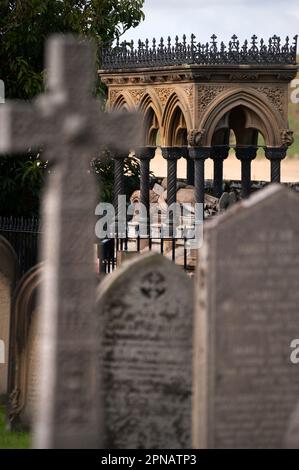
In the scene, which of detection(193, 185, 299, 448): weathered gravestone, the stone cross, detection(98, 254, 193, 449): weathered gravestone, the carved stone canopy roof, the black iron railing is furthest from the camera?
the carved stone canopy roof

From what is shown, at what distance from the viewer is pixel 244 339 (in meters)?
11.8

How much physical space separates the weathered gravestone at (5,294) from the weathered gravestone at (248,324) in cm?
443

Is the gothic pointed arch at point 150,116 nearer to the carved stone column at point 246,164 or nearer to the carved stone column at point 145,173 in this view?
the carved stone column at point 145,173

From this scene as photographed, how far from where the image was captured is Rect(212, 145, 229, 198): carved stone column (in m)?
25.8

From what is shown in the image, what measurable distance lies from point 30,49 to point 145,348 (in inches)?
620

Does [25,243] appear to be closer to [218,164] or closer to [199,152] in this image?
[199,152]

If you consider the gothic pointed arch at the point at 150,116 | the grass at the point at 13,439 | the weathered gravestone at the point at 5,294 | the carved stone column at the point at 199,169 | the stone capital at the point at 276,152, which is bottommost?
the grass at the point at 13,439

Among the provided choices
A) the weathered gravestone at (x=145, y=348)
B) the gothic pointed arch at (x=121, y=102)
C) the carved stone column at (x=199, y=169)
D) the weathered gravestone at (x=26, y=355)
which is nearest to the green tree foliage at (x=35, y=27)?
the gothic pointed arch at (x=121, y=102)

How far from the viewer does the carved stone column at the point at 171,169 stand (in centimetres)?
2348

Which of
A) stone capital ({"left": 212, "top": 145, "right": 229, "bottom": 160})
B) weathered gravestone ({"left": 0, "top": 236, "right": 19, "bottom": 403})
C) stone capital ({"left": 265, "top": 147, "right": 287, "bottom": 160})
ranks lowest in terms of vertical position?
weathered gravestone ({"left": 0, "top": 236, "right": 19, "bottom": 403})

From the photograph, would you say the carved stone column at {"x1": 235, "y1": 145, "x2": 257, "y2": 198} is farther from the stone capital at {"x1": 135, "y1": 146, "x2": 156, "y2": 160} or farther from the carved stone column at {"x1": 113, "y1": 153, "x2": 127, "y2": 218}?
the carved stone column at {"x1": 113, "y1": 153, "x2": 127, "y2": 218}

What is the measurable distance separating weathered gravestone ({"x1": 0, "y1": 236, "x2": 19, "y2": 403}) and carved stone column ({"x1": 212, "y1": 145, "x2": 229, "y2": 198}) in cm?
956

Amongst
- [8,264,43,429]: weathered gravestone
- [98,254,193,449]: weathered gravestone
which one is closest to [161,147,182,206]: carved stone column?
[8,264,43,429]: weathered gravestone

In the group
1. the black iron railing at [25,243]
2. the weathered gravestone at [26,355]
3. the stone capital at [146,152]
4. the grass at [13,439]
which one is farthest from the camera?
the stone capital at [146,152]
